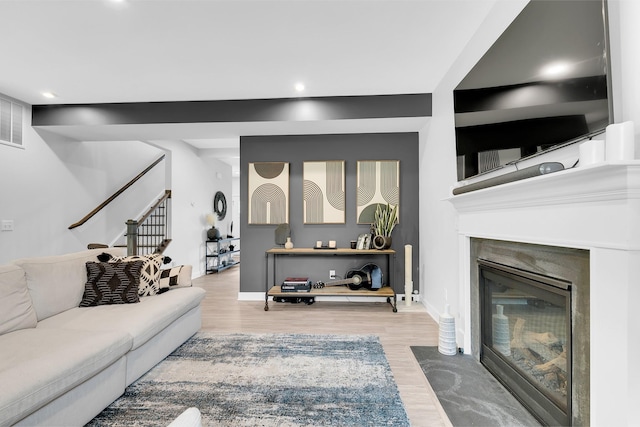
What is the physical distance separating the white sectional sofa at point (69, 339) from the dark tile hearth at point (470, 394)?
6.20 ft

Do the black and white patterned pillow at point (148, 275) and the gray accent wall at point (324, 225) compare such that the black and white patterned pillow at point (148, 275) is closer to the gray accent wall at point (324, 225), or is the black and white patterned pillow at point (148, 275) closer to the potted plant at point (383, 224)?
the gray accent wall at point (324, 225)

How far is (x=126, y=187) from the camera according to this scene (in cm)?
505

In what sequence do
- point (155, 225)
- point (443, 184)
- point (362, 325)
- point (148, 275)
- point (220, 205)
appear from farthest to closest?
point (220, 205) → point (155, 225) → point (362, 325) → point (443, 184) → point (148, 275)

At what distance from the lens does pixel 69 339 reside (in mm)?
1707

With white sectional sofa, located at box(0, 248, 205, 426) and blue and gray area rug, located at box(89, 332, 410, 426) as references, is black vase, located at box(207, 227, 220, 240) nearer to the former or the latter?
white sectional sofa, located at box(0, 248, 205, 426)

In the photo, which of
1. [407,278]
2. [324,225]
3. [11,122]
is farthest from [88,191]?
[407,278]

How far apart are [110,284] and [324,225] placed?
8.17 ft

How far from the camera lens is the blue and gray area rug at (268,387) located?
5.60 ft

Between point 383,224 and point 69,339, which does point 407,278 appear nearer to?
point 383,224

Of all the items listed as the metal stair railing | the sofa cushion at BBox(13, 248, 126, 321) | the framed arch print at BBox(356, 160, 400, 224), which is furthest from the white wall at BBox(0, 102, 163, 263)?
the framed arch print at BBox(356, 160, 400, 224)

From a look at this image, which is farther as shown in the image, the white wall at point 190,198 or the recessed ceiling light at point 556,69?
the white wall at point 190,198

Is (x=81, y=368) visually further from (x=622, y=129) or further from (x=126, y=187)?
(x=126, y=187)

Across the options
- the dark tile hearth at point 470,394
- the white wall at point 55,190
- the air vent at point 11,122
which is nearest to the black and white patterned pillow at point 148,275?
the white wall at point 55,190

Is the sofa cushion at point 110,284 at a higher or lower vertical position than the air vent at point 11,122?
lower
